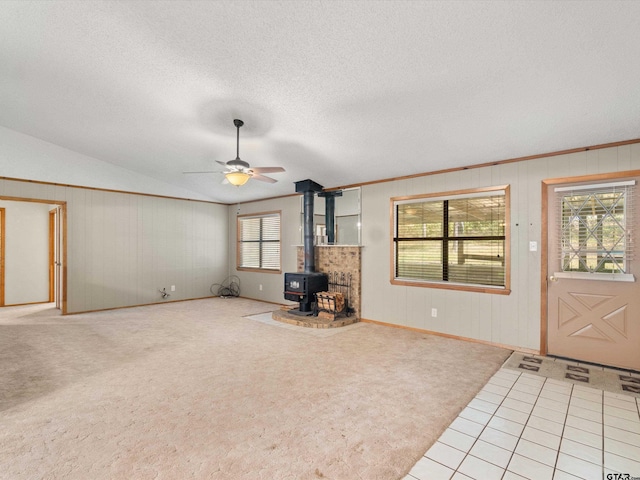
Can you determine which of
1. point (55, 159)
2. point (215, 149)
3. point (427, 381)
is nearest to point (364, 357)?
point (427, 381)

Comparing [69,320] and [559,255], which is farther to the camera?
[69,320]

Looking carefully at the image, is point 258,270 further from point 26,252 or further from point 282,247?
point 26,252

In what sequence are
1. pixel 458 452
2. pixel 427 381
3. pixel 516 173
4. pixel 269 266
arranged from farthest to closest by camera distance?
pixel 269 266
pixel 516 173
pixel 427 381
pixel 458 452

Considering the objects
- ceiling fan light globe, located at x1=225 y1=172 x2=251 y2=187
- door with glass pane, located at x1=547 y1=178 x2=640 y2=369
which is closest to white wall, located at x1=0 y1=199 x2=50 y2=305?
ceiling fan light globe, located at x1=225 y1=172 x2=251 y2=187

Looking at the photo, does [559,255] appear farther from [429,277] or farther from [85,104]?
[85,104]

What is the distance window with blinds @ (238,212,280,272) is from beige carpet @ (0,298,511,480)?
9.60 ft

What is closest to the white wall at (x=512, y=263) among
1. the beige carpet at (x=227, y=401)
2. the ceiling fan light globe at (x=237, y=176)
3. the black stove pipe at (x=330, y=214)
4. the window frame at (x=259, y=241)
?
the beige carpet at (x=227, y=401)

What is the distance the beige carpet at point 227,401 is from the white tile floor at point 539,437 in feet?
0.49

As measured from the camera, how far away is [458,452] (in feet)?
6.69

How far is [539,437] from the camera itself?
2.20 m

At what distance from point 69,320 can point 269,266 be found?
3863mm

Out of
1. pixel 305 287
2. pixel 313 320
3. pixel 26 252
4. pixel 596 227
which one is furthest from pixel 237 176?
pixel 26 252

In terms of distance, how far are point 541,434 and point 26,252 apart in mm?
9421

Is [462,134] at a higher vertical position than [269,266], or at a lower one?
higher
